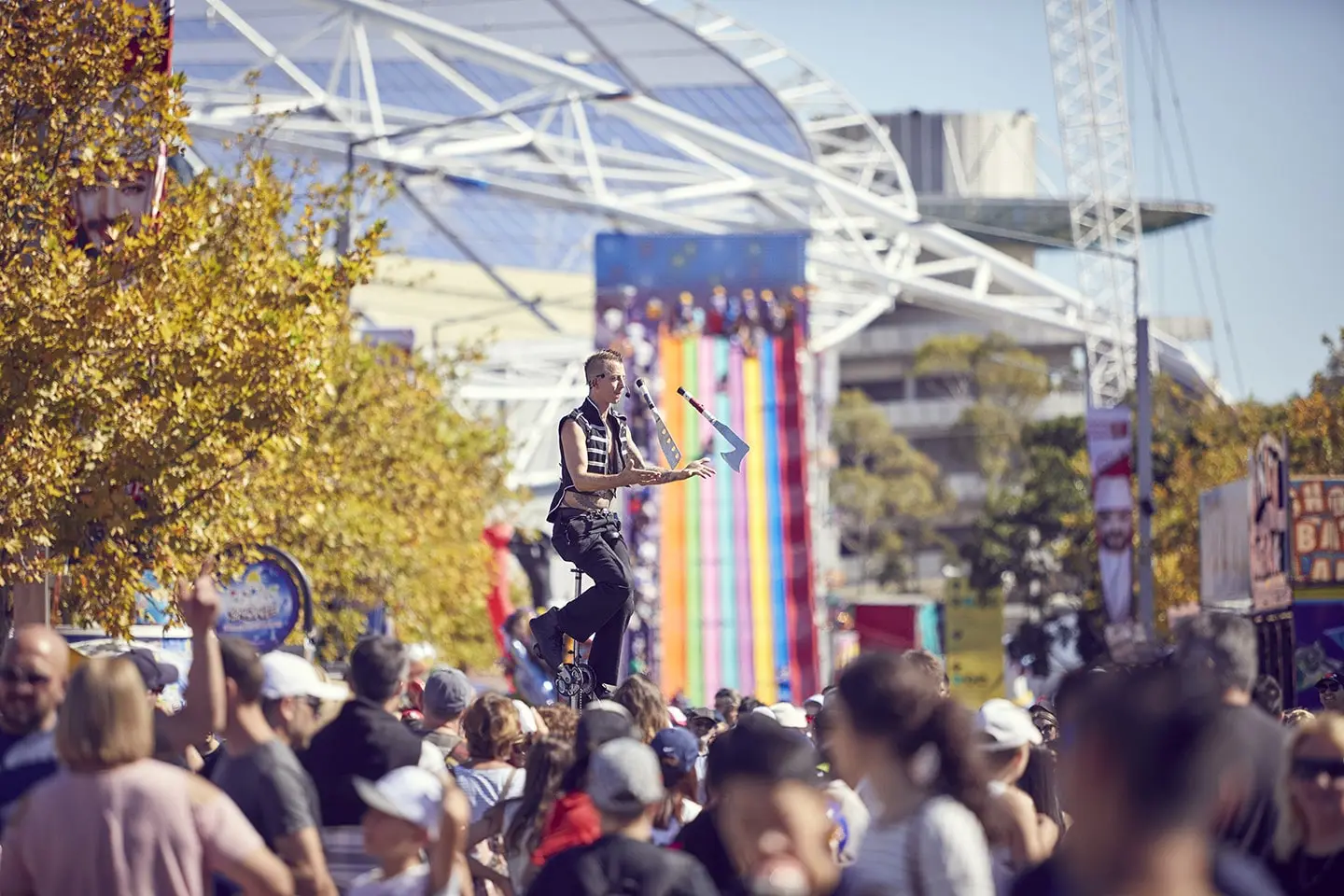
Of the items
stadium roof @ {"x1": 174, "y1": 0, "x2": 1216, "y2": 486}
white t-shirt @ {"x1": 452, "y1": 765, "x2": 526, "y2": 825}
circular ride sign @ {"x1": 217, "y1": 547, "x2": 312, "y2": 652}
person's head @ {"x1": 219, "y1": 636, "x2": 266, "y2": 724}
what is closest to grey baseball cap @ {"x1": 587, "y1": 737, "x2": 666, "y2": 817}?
person's head @ {"x1": 219, "y1": 636, "x2": 266, "y2": 724}

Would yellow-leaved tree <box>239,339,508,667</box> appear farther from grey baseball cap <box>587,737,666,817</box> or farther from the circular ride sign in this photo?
grey baseball cap <box>587,737,666,817</box>

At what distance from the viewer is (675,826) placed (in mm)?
8141

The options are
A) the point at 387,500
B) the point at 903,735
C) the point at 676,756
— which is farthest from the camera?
the point at 387,500

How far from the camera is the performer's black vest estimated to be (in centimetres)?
1179

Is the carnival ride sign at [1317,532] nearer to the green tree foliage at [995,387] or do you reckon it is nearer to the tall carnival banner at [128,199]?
the tall carnival banner at [128,199]

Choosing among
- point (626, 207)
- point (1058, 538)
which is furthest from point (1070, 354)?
point (626, 207)

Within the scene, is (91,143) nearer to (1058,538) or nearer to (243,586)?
(243,586)

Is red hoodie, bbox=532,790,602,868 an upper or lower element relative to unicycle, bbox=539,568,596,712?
lower

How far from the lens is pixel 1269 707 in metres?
9.50

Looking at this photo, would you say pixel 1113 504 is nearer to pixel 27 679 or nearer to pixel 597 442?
pixel 597 442

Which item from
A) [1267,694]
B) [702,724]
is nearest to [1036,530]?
[702,724]

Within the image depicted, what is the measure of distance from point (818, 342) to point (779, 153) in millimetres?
6021

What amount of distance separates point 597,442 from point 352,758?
4.72 m

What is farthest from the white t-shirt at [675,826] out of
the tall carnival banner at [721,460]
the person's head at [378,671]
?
the tall carnival banner at [721,460]
